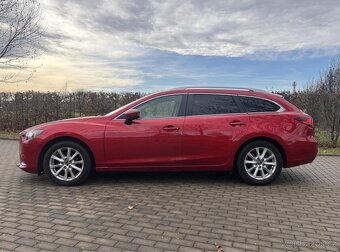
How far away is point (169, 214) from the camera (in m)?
4.94

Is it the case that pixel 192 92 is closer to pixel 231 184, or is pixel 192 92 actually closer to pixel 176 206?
pixel 231 184

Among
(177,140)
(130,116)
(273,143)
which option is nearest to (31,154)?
(130,116)

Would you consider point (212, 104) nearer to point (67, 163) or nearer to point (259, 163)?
point (259, 163)

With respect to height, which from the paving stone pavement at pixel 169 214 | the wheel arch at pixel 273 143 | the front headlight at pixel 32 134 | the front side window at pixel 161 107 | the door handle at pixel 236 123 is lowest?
the paving stone pavement at pixel 169 214

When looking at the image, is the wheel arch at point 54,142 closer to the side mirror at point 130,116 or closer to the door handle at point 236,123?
the side mirror at point 130,116

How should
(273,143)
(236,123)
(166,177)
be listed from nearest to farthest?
(236,123) < (273,143) < (166,177)

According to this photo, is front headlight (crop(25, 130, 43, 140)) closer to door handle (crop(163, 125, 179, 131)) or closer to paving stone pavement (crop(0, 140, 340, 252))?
paving stone pavement (crop(0, 140, 340, 252))

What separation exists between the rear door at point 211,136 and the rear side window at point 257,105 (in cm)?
18

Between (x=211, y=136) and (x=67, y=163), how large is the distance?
7.80 ft

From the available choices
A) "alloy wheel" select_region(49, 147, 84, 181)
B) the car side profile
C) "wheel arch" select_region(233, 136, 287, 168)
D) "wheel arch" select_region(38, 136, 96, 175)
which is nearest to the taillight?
the car side profile

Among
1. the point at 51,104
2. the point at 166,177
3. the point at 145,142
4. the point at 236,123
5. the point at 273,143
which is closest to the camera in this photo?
the point at 145,142

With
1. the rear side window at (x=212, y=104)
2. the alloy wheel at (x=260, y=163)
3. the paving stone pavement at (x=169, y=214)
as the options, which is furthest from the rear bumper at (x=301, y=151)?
the rear side window at (x=212, y=104)

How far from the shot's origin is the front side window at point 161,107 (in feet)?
21.6

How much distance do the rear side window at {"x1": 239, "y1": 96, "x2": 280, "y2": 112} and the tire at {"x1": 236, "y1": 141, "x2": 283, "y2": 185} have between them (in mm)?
566
